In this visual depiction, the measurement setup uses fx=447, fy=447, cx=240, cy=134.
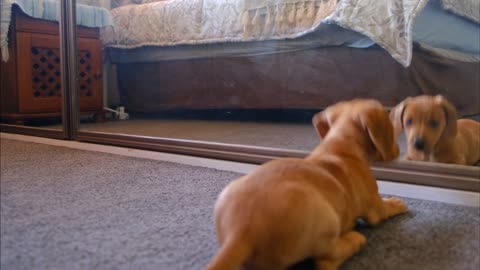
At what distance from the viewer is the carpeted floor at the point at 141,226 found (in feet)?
1.94

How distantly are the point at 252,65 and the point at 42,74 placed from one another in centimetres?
88

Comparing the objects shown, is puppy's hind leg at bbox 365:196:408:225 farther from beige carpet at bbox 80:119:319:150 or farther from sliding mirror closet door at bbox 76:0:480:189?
beige carpet at bbox 80:119:319:150

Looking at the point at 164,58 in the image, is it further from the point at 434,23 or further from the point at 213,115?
the point at 434,23

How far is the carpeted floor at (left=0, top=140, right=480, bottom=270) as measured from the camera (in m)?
0.59

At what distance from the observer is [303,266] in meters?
0.56

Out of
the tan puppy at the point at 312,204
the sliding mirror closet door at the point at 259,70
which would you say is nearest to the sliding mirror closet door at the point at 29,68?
the sliding mirror closet door at the point at 259,70

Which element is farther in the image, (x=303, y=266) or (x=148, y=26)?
(x=148, y=26)

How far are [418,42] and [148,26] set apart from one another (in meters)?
1.41

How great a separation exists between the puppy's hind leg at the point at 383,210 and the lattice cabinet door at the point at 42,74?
135 centimetres

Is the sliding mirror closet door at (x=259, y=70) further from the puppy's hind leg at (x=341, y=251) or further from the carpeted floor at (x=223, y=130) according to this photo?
the puppy's hind leg at (x=341, y=251)

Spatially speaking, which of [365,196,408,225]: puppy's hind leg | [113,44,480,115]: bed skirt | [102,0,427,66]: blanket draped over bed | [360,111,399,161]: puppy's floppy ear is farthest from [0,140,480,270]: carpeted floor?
[102,0,427,66]: blanket draped over bed

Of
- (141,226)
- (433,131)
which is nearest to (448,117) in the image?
(433,131)

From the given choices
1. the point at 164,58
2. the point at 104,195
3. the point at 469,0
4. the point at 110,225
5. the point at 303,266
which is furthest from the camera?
the point at 164,58

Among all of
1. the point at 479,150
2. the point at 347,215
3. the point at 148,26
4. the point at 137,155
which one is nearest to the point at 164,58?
the point at 148,26
